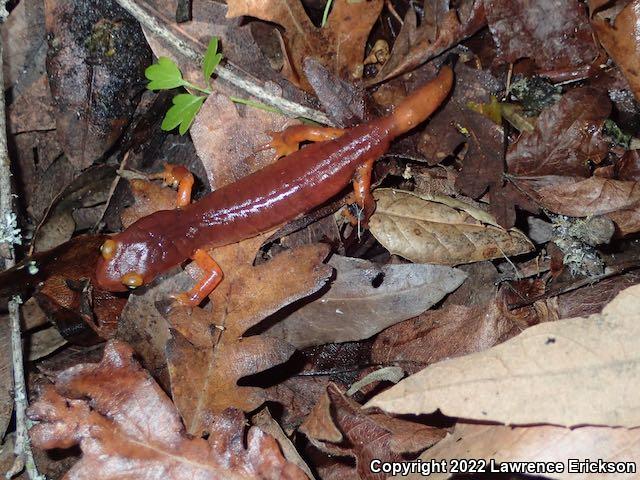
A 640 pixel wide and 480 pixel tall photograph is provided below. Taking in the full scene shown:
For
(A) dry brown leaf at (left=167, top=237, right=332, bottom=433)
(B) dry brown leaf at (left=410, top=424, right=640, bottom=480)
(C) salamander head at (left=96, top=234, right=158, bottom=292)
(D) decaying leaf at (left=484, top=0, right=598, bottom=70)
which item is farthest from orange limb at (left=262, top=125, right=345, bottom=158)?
(B) dry brown leaf at (left=410, top=424, right=640, bottom=480)

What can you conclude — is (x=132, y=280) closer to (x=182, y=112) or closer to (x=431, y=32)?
(x=182, y=112)

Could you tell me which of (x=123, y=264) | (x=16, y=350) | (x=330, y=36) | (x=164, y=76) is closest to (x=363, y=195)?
(x=330, y=36)

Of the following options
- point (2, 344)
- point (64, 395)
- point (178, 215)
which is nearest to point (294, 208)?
point (178, 215)

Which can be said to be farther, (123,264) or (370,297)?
(123,264)

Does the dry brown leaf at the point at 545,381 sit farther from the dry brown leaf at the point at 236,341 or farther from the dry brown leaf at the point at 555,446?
the dry brown leaf at the point at 236,341

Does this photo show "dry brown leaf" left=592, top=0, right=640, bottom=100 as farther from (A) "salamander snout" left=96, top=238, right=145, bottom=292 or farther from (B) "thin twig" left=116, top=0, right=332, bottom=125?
(A) "salamander snout" left=96, top=238, right=145, bottom=292
